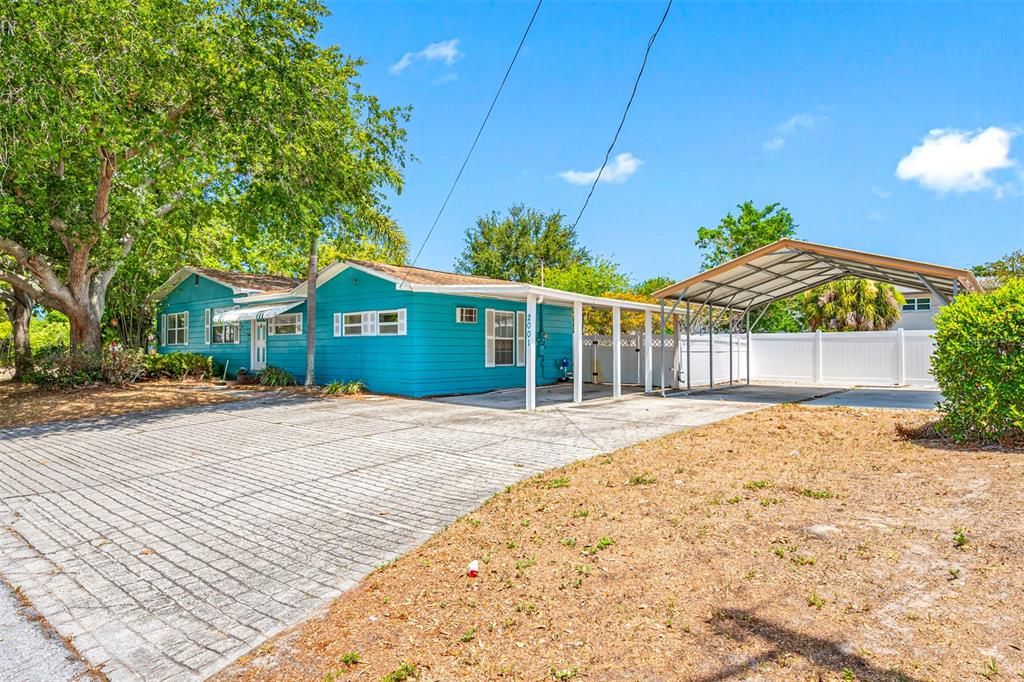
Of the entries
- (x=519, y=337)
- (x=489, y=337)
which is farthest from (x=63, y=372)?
(x=519, y=337)

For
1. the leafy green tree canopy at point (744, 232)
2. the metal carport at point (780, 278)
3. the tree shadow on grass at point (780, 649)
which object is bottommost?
the tree shadow on grass at point (780, 649)

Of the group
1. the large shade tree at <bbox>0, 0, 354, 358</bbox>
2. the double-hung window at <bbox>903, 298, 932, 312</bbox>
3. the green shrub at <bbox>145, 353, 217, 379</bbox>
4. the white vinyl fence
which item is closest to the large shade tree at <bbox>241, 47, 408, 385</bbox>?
the large shade tree at <bbox>0, 0, 354, 358</bbox>

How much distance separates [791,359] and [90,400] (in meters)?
20.1

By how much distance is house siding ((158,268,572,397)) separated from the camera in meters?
13.8

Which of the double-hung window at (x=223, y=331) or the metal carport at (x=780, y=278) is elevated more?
the metal carport at (x=780, y=278)

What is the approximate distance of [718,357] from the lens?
18469mm

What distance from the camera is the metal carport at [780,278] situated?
1100 centimetres

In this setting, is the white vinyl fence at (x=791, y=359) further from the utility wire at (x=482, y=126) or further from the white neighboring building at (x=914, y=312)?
the white neighboring building at (x=914, y=312)

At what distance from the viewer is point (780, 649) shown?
2.48m

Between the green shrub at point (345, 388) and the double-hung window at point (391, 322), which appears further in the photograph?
the green shrub at point (345, 388)

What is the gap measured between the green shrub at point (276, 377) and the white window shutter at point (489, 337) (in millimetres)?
5899

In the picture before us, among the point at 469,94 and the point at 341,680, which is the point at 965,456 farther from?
the point at 469,94

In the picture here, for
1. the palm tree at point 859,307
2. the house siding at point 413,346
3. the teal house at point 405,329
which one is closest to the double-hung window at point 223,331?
the teal house at point 405,329

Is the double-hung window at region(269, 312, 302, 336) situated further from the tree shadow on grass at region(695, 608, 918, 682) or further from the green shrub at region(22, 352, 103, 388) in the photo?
the tree shadow on grass at region(695, 608, 918, 682)
